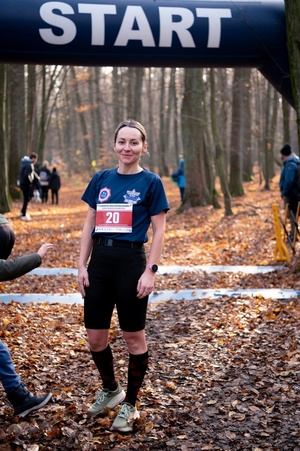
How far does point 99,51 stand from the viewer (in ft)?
25.9

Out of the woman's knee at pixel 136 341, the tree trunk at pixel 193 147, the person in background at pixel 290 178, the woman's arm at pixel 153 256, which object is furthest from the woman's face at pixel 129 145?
the tree trunk at pixel 193 147

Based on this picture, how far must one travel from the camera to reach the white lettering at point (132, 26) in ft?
25.4

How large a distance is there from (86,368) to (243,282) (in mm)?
4600

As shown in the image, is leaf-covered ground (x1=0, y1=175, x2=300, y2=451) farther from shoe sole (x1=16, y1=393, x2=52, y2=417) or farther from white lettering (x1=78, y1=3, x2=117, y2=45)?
white lettering (x1=78, y1=3, x2=117, y2=45)

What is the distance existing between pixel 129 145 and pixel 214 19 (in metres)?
4.12

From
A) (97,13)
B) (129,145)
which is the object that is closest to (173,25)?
(97,13)

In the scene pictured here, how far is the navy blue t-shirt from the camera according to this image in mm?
4434

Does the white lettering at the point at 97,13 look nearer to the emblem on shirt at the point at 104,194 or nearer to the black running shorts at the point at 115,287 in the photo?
the emblem on shirt at the point at 104,194

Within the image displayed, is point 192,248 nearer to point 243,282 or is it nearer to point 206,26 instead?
point 243,282

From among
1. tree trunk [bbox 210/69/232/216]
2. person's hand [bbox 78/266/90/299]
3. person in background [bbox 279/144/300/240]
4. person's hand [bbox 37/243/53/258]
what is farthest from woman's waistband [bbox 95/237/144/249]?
tree trunk [bbox 210/69/232/216]

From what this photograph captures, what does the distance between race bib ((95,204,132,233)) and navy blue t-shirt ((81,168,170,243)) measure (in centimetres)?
3

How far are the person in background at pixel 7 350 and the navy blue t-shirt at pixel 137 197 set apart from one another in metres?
0.50

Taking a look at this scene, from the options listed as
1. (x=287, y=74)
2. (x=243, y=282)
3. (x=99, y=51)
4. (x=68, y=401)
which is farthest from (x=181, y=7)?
(x=68, y=401)

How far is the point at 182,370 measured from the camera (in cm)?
596
